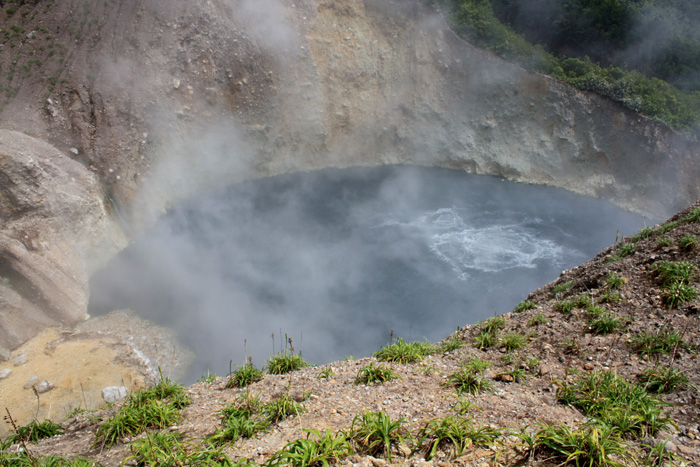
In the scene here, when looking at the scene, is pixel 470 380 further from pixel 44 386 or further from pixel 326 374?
pixel 44 386

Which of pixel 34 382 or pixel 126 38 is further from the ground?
pixel 126 38

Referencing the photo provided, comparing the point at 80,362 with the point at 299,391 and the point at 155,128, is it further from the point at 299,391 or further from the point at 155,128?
the point at 155,128

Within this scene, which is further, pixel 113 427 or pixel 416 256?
pixel 416 256

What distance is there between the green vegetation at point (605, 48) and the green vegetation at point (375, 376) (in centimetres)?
2917

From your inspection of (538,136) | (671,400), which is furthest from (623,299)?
(538,136)

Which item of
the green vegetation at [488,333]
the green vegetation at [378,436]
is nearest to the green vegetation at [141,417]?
the green vegetation at [378,436]

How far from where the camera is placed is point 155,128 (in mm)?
24984

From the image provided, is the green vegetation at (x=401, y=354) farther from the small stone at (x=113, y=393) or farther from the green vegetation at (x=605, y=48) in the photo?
the green vegetation at (x=605, y=48)

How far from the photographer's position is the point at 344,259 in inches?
878

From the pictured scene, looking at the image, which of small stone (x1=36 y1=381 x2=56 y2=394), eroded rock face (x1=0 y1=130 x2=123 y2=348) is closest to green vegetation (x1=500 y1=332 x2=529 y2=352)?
small stone (x1=36 y1=381 x2=56 y2=394)

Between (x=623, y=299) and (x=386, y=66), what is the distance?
26777 millimetres

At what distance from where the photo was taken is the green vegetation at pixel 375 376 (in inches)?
288

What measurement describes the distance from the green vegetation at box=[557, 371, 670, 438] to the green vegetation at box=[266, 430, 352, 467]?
2787 mm

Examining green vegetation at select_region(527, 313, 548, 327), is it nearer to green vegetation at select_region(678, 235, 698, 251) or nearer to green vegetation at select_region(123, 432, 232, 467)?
green vegetation at select_region(678, 235, 698, 251)
